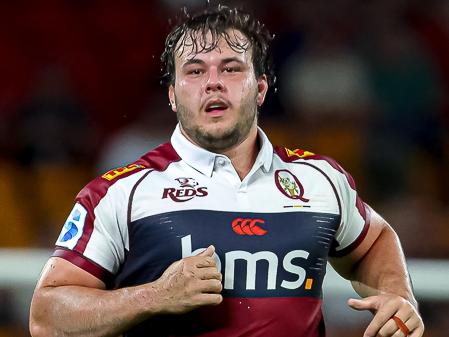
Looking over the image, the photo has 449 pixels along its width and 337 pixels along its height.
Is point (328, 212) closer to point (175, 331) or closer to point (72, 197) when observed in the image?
point (175, 331)

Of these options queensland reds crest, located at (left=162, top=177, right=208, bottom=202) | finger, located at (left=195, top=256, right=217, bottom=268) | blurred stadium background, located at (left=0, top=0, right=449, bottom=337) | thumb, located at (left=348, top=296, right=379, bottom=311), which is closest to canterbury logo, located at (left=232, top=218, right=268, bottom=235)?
queensland reds crest, located at (left=162, top=177, right=208, bottom=202)

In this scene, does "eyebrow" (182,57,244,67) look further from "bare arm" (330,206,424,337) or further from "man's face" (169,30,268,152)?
"bare arm" (330,206,424,337)

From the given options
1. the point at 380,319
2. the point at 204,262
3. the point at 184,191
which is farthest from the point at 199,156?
the point at 380,319

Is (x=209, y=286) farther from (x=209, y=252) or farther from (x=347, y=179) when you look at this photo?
(x=347, y=179)

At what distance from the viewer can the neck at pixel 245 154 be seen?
3.24 metres

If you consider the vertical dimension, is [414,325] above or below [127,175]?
below

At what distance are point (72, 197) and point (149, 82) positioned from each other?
1.28 m

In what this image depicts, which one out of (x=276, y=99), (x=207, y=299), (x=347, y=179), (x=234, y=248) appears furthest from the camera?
(x=276, y=99)

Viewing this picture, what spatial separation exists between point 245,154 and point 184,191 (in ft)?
0.94

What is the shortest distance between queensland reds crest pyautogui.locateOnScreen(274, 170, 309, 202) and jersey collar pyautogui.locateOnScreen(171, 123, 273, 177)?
5 cm

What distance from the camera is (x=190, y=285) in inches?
108

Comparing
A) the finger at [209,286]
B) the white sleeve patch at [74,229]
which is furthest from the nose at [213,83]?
the finger at [209,286]

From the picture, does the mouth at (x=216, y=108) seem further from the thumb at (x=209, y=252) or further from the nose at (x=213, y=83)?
the thumb at (x=209, y=252)

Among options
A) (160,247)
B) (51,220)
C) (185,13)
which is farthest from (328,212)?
(51,220)
